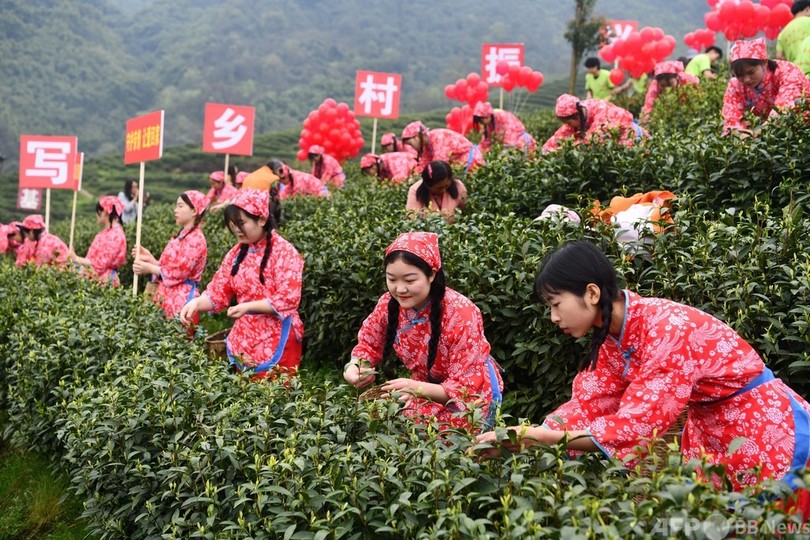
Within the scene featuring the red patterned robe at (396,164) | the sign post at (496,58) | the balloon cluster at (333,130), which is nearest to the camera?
the red patterned robe at (396,164)

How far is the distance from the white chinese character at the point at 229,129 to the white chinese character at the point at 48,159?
2.07m

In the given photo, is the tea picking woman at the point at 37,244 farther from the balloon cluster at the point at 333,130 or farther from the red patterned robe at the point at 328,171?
the balloon cluster at the point at 333,130

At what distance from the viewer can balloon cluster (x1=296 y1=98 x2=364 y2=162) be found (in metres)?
13.4

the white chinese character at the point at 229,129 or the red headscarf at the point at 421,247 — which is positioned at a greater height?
the white chinese character at the point at 229,129

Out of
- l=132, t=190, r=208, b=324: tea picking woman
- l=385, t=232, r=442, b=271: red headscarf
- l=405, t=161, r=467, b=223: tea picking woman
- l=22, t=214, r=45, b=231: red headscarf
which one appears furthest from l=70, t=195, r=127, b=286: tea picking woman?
l=385, t=232, r=442, b=271: red headscarf

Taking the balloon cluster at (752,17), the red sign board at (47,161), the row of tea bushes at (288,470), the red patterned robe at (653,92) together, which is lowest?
the row of tea bushes at (288,470)

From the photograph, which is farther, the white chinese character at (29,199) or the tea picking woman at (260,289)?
the white chinese character at (29,199)

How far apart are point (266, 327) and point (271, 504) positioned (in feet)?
6.49

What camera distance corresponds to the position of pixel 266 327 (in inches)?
165

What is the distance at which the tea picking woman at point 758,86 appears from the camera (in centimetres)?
502

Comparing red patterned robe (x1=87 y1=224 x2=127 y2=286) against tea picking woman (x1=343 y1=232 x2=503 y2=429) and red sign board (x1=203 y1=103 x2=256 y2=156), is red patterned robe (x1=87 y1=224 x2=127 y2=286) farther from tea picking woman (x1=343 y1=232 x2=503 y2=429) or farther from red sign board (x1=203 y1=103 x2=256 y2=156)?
tea picking woman (x1=343 y1=232 x2=503 y2=429)

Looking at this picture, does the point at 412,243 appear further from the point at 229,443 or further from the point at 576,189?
the point at 576,189

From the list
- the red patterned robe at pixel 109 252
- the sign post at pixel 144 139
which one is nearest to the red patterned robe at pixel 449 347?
the sign post at pixel 144 139

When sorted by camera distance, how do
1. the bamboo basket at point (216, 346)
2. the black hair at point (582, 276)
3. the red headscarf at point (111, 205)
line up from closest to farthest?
1. the black hair at point (582, 276)
2. the bamboo basket at point (216, 346)
3. the red headscarf at point (111, 205)
